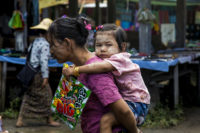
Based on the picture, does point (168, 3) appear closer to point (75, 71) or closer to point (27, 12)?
point (27, 12)

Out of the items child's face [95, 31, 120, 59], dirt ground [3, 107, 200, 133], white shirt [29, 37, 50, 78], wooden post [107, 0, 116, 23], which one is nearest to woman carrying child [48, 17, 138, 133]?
child's face [95, 31, 120, 59]

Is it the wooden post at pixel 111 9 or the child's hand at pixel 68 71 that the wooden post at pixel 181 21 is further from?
the child's hand at pixel 68 71

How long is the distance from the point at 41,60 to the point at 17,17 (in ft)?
11.3

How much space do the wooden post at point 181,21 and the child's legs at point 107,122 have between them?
832 cm

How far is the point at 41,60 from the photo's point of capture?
5699 millimetres

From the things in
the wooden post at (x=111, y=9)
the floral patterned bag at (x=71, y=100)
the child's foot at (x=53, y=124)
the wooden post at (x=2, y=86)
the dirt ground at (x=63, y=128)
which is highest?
the wooden post at (x=111, y=9)

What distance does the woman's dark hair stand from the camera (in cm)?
204

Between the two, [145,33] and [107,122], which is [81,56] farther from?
[145,33]

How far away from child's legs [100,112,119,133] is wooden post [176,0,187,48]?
327 inches

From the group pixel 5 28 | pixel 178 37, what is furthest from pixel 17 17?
pixel 178 37

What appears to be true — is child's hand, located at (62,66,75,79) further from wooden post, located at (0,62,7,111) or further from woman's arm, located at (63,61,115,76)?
wooden post, located at (0,62,7,111)

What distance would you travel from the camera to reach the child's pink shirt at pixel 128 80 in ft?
6.89

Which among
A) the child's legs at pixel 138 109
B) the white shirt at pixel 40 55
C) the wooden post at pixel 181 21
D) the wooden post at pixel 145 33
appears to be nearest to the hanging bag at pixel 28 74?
the white shirt at pixel 40 55

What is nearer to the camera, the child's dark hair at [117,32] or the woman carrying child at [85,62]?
the woman carrying child at [85,62]
